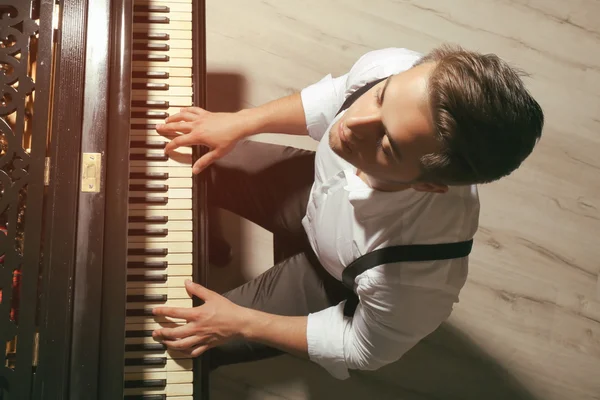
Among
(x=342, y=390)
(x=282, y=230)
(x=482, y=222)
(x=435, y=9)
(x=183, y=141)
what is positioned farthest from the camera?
(x=435, y=9)

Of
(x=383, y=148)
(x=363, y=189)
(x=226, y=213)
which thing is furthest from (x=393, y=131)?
(x=226, y=213)

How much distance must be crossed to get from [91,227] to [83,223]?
0.02 meters

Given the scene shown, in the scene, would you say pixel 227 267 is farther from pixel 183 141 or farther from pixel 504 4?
pixel 504 4

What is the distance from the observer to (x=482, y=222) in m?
1.76

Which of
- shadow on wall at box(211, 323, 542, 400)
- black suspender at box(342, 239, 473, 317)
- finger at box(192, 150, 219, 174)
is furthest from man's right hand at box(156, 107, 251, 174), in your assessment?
shadow on wall at box(211, 323, 542, 400)

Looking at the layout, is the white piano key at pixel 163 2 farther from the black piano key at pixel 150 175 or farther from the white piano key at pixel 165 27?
the black piano key at pixel 150 175

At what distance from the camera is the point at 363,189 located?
0.95 m

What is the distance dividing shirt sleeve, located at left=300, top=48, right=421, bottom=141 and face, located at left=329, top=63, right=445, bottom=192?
0.61ft

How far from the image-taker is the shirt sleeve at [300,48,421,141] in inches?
39.2

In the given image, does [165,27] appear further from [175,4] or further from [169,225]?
[169,225]

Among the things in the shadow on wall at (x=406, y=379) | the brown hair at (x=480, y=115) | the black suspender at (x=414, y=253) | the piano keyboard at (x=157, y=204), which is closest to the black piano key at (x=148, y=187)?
the piano keyboard at (x=157, y=204)

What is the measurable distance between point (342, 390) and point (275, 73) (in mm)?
1074

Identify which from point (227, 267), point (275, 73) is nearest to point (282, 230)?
point (227, 267)

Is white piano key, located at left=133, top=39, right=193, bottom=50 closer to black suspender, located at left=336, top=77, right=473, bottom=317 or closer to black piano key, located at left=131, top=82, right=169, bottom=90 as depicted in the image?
black piano key, located at left=131, top=82, right=169, bottom=90
